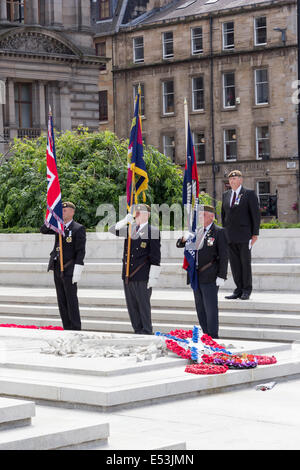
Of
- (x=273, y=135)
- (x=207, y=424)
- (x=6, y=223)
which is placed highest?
(x=273, y=135)

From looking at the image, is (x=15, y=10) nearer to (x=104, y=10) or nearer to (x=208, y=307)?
(x=104, y=10)

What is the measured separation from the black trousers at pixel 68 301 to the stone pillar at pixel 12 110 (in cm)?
3469

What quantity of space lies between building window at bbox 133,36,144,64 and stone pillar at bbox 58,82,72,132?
1445 cm

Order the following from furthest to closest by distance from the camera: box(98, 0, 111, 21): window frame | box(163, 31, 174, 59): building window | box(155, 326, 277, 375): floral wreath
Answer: box(98, 0, 111, 21): window frame
box(163, 31, 174, 59): building window
box(155, 326, 277, 375): floral wreath

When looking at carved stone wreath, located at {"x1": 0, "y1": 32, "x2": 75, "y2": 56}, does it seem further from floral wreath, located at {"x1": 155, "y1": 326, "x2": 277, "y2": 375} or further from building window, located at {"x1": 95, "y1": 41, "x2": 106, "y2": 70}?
floral wreath, located at {"x1": 155, "y1": 326, "x2": 277, "y2": 375}

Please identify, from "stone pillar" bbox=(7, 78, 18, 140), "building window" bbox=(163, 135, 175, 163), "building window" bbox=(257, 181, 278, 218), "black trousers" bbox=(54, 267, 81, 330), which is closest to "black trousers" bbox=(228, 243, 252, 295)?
"black trousers" bbox=(54, 267, 81, 330)

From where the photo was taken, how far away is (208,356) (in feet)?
37.2

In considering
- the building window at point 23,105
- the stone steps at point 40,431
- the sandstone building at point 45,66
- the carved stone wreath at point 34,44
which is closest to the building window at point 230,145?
the sandstone building at point 45,66

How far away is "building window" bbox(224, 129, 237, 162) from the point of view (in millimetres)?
61312

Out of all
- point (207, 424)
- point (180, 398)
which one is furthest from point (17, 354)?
point (207, 424)
